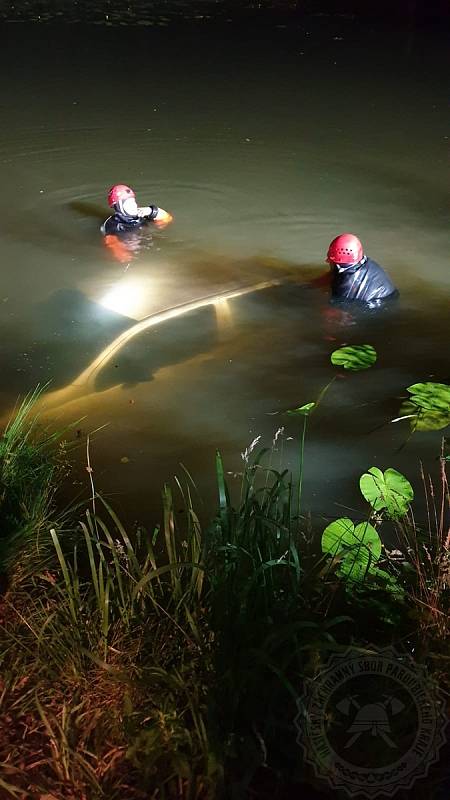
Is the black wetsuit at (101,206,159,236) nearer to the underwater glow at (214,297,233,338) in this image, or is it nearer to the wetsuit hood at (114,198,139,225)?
the wetsuit hood at (114,198,139,225)

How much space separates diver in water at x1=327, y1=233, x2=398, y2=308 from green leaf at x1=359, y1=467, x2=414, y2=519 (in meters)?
2.46

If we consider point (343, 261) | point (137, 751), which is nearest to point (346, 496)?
point (137, 751)

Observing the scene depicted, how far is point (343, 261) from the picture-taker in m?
6.64

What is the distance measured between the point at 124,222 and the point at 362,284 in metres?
2.78

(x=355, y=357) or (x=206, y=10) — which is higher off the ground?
(x=206, y=10)

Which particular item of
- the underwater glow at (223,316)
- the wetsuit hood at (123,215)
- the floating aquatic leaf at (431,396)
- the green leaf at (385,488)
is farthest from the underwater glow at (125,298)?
the green leaf at (385,488)

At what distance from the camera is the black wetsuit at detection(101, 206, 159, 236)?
321 inches

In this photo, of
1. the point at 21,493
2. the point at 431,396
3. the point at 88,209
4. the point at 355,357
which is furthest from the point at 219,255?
the point at 21,493

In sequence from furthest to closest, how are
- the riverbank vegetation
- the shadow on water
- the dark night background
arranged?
the dark night background, the shadow on water, the riverbank vegetation

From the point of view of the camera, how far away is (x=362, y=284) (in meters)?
6.62

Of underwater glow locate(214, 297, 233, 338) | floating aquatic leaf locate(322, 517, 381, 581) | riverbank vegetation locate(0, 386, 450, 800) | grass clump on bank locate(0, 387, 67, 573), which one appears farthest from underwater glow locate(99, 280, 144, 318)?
riverbank vegetation locate(0, 386, 450, 800)

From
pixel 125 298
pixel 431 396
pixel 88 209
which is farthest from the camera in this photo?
pixel 88 209

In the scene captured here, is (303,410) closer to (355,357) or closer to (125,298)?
(355,357)

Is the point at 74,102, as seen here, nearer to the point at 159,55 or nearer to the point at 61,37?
the point at 159,55
